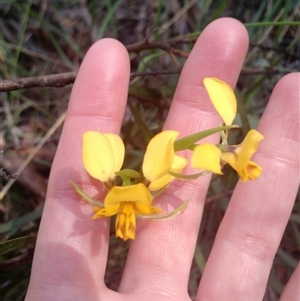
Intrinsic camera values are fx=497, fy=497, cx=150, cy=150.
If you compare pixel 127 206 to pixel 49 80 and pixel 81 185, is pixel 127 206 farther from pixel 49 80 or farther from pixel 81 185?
pixel 49 80

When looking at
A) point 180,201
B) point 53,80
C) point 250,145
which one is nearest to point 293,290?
point 180,201

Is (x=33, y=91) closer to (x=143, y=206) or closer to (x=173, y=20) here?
(x=173, y=20)

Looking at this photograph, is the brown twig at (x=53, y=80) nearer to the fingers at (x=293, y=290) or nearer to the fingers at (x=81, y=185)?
the fingers at (x=81, y=185)

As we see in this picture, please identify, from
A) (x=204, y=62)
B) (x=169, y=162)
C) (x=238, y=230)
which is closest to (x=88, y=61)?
(x=204, y=62)

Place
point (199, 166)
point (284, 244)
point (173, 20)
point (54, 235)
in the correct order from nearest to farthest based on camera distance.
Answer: point (199, 166) → point (54, 235) → point (284, 244) → point (173, 20)

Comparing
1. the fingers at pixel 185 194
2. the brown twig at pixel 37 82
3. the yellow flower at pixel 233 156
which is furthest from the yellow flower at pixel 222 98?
the brown twig at pixel 37 82
